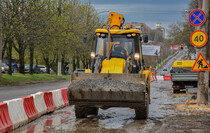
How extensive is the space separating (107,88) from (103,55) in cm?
224

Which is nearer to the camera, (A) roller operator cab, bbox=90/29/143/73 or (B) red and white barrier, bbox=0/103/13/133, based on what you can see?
(B) red and white barrier, bbox=0/103/13/133

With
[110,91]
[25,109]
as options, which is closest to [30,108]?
[25,109]

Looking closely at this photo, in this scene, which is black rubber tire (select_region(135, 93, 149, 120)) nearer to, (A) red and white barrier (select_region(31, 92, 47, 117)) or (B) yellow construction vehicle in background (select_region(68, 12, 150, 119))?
(B) yellow construction vehicle in background (select_region(68, 12, 150, 119))

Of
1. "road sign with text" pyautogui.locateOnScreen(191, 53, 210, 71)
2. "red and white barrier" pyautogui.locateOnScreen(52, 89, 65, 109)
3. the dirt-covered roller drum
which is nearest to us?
the dirt-covered roller drum

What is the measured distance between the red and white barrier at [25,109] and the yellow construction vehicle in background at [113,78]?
1231 millimetres

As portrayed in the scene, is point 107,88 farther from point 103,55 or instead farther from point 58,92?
point 58,92

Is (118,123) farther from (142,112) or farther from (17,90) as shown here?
(17,90)

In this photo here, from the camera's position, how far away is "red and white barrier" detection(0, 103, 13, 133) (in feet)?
29.2

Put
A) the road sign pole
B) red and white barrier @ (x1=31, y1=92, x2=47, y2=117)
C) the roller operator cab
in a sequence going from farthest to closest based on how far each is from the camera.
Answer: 1. the road sign pole
2. the roller operator cab
3. red and white barrier @ (x1=31, y1=92, x2=47, y2=117)

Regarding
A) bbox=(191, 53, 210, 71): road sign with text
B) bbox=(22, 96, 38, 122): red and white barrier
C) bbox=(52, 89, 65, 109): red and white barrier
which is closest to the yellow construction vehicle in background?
bbox=(22, 96, 38, 122): red and white barrier

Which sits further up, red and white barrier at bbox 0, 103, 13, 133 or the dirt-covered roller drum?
the dirt-covered roller drum

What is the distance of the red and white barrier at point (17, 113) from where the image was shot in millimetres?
9531

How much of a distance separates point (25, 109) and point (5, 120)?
141 cm

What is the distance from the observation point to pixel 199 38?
1456 centimetres
